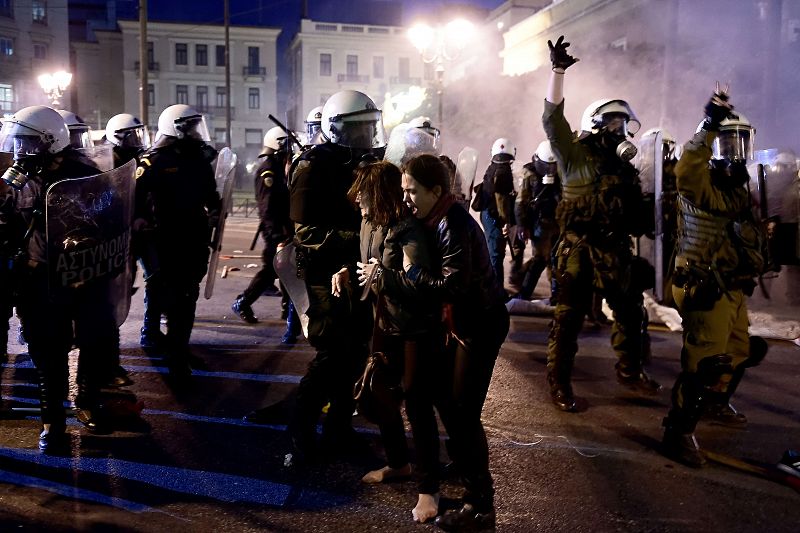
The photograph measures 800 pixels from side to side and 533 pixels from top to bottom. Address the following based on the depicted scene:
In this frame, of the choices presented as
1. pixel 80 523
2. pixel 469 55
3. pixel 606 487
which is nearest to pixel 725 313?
pixel 606 487

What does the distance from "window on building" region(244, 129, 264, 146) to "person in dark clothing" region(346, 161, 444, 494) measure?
55.4 meters

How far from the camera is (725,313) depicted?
4.27 metres

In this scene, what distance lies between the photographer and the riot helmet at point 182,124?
5.57 m

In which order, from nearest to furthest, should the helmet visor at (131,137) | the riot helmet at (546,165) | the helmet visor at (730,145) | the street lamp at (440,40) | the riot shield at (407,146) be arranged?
the helmet visor at (730,145), the riot shield at (407,146), the helmet visor at (131,137), the riot helmet at (546,165), the street lamp at (440,40)

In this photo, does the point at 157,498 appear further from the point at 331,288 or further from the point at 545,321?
the point at 545,321

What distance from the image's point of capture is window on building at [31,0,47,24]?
44406 mm

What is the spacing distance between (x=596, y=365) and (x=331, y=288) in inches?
122

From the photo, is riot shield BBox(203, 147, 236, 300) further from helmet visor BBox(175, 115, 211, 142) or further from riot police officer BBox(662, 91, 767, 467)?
riot police officer BBox(662, 91, 767, 467)

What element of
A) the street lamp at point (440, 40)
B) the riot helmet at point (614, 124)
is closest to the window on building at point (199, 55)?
the street lamp at point (440, 40)

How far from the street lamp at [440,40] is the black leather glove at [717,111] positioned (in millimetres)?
11308

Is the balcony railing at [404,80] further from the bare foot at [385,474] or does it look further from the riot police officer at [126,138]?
the bare foot at [385,474]

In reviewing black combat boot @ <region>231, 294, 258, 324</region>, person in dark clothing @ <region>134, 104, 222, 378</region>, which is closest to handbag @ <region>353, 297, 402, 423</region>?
person in dark clothing @ <region>134, 104, 222, 378</region>

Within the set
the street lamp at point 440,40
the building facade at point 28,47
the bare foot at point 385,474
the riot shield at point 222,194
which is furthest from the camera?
the building facade at point 28,47

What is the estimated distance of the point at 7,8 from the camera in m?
42.9
